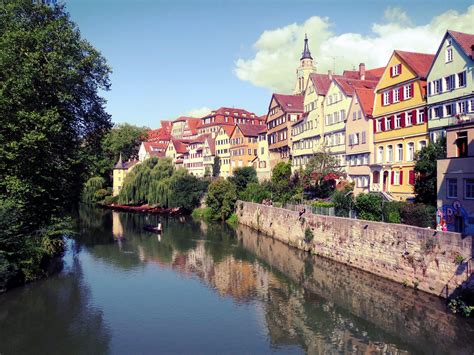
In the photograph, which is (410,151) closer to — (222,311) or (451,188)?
(451,188)

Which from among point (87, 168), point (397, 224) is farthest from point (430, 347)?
point (87, 168)

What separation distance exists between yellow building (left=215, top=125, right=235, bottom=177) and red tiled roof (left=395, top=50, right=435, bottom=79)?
3777 cm

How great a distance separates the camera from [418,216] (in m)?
23.7

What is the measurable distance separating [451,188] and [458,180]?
81cm

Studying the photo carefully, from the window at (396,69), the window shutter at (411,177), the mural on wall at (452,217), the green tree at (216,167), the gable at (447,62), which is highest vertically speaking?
the window at (396,69)

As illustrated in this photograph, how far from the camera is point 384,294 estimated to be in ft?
71.2

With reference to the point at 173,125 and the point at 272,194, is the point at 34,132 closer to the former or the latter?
the point at 272,194

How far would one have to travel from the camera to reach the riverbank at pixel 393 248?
18.9 m

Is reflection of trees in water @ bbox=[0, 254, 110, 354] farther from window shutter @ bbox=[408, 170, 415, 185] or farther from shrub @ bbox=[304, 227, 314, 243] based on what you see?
window shutter @ bbox=[408, 170, 415, 185]

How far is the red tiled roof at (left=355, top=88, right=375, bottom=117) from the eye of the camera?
122ft

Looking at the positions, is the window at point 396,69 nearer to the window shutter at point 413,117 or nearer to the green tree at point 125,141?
the window shutter at point 413,117

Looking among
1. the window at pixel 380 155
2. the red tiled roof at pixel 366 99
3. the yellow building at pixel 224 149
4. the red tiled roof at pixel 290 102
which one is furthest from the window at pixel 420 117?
the yellow building at pixel 224 149

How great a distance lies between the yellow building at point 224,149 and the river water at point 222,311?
3674cm

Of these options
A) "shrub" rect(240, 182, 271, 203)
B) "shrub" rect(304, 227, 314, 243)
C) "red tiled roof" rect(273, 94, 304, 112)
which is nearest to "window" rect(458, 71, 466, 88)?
"shrub" rect(304, 227, 314, 243)
